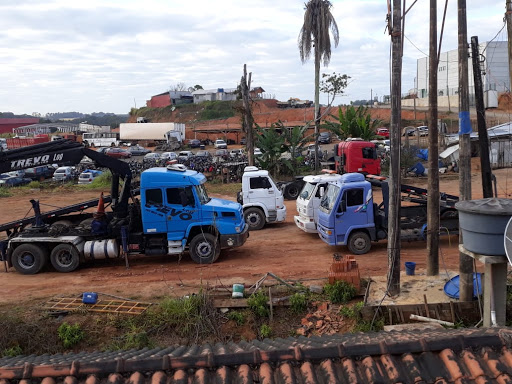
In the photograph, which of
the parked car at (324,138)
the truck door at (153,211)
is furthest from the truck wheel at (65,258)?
the parked car at (324,138)

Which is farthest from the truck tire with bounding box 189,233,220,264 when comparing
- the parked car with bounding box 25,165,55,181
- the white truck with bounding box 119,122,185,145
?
the white truck with bounding box 119,122,185,145

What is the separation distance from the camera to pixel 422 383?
405cm

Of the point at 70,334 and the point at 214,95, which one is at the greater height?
the point at 214,95

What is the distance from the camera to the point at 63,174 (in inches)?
1469

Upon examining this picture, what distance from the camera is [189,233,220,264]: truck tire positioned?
48.4ft

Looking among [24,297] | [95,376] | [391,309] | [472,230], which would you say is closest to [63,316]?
[24,297]

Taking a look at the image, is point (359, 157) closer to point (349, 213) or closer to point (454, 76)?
point (349, 213)

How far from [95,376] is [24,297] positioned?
938 cm

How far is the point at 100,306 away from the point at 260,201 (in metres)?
8.92

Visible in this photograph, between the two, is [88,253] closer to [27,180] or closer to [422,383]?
[422,383]

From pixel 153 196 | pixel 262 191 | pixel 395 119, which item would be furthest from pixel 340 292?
pixel 262 191

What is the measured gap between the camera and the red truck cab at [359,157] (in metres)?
28.6

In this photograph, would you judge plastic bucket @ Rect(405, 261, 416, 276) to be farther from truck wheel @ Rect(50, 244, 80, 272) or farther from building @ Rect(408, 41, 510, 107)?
building @ Rect(408, 41, 510, 107)

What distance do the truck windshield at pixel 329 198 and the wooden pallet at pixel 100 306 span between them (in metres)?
Result: 6.10
